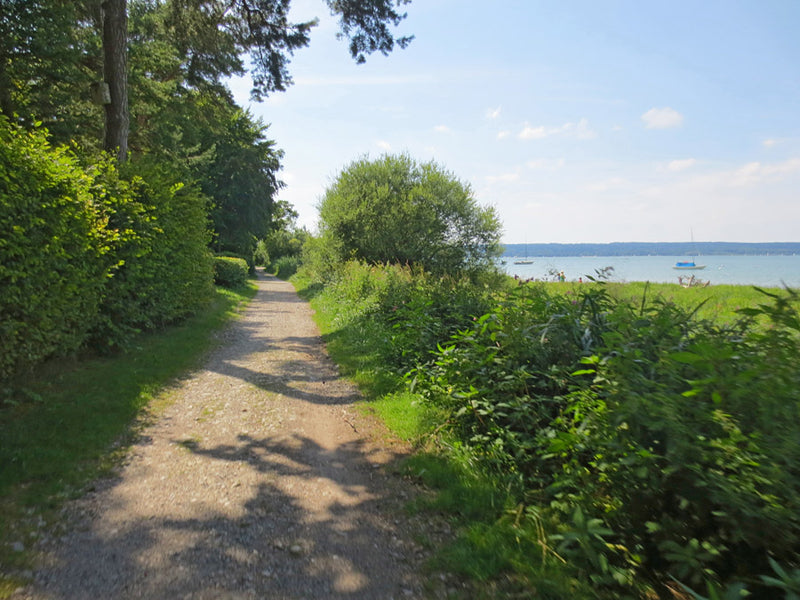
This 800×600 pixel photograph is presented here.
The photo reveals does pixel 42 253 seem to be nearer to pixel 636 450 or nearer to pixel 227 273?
pixel 636 450

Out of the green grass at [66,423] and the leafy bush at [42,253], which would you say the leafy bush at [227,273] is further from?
the leafy bush at [42,253]

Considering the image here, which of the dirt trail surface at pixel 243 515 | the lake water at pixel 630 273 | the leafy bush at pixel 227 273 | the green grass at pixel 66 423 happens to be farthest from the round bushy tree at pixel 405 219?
the dirt trail surface at pixel 243 515

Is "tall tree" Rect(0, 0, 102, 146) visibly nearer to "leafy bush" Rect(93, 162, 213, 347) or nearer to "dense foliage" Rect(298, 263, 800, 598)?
"leafy bush" Rect(93, 162, 213, 347)

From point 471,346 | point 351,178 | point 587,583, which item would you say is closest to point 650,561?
point 587,583

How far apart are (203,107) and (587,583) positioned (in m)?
17.2

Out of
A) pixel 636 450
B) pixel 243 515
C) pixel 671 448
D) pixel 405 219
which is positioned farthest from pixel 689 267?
pixel 243 515

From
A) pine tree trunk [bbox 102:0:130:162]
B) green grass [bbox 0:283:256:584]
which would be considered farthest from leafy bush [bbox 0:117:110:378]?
pine tree trunk [bbox 102:0:130:162]

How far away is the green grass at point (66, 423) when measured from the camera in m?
3.52

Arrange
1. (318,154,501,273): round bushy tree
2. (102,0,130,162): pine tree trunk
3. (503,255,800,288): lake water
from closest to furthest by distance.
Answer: (503,255,800,288): lake water, (102,0,130,162): pine tree trunk, (318,154,501,273): round bushy tree

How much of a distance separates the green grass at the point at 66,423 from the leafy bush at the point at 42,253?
48cm

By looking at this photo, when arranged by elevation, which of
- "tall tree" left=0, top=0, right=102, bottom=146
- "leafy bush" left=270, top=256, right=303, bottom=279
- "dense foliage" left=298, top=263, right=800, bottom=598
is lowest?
"leafy bush" left=270, top=256, right=303, bottom=279

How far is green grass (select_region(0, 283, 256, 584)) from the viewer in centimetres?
352

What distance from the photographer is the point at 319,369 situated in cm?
853

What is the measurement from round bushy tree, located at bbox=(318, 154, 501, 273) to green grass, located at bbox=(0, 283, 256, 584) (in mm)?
15561
